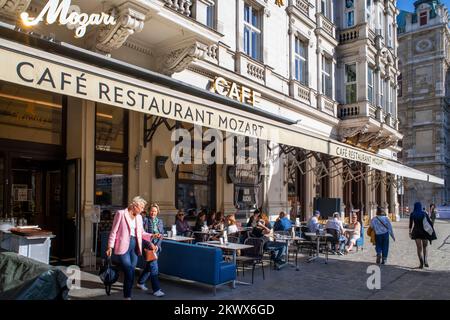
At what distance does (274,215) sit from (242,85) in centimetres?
494

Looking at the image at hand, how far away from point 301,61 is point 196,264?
12.6 meters

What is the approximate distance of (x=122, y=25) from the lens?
8.30 metres

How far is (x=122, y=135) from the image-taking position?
10102mm

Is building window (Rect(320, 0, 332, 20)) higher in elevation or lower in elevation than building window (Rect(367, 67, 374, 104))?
higher

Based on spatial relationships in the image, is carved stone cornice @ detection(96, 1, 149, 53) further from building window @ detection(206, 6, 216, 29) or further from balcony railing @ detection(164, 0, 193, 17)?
building window @ detection(206, 6, 216, 29)

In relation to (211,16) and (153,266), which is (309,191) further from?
(153,266)

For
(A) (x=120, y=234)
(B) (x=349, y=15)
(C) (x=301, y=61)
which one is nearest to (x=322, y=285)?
(A) (x=120, y=234)

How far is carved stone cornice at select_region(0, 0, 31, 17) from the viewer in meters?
7.05

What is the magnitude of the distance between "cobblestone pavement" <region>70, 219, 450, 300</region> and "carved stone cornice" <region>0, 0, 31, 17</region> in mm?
4908

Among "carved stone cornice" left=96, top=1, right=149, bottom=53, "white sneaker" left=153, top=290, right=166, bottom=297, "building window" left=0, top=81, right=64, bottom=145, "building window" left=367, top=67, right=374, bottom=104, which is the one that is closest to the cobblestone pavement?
"white sneaker" left=153, top=290, right=166, bottom=297

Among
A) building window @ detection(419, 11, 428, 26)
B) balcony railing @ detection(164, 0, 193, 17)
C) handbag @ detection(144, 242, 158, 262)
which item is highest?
building window @ detection(419, 11, 428, 26)

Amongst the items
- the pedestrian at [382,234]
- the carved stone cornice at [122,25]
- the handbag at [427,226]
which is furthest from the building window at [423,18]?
the carved stone cornice at [122,25]

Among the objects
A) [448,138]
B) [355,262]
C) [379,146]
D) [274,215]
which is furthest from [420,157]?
[355,262]

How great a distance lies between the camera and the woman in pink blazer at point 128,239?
6043 mm
